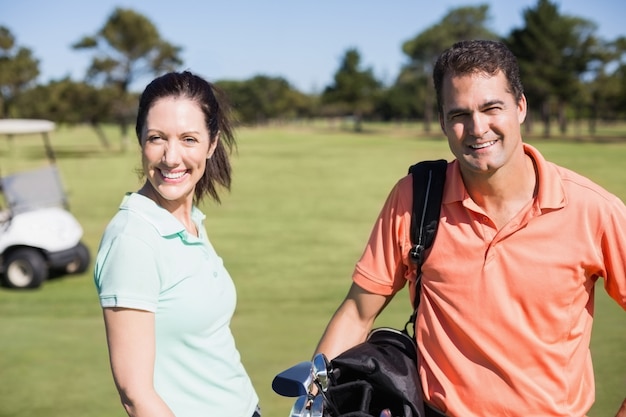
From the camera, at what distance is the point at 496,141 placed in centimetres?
199

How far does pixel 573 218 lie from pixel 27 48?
5970 centimetres

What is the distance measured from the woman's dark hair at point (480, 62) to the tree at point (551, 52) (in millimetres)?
51872

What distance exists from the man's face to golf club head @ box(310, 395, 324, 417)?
769mm

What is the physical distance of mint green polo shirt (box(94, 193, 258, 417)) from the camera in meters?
1.72

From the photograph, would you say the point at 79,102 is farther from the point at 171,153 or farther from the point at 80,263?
the point at 171,153

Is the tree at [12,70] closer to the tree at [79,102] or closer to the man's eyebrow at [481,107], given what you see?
A: the tree at [79,102]

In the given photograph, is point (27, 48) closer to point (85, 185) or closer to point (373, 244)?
point (85, 185)

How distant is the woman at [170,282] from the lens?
1.72 metres

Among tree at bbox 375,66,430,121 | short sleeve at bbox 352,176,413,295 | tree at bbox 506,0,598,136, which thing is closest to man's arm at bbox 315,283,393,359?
short sleeve at bbox 352,176,413,295

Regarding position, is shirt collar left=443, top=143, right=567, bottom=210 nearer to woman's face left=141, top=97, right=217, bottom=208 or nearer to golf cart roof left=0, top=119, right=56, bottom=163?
woman's face left=141, top=97, right=217, bottom=208

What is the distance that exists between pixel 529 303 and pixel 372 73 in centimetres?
8035

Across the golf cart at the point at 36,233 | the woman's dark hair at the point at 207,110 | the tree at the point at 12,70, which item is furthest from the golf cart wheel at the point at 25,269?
the tree at the point at 12,70

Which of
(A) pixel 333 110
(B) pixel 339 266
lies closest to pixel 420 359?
(B) pixel 339 266

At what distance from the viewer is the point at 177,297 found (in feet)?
6.04
